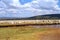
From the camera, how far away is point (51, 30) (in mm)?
1664

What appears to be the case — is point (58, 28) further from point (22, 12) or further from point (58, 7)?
point (22, 12)

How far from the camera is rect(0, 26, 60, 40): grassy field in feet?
5.40

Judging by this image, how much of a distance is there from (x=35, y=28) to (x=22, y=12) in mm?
192

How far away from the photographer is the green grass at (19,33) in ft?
5.39

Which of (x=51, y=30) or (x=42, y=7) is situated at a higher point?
(x=42, y=7)

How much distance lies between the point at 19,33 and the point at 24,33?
1.8 inches

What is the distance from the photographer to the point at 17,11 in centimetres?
165

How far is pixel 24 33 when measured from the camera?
165cm

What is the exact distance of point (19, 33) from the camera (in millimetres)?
1651

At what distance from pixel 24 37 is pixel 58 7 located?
16.7 inches

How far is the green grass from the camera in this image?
1644 millimetres

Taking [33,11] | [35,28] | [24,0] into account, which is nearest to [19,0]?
[24,0]

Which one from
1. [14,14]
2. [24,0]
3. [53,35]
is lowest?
[53,35]

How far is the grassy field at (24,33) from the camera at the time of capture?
1.64m
